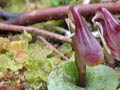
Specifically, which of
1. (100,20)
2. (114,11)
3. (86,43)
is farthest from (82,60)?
(114,11)

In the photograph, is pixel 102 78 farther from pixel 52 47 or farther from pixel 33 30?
pixel 33 30

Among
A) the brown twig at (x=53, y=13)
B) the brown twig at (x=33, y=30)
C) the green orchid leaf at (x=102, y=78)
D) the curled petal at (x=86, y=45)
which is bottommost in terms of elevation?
the green orchid leaf at (x=102, y=78)

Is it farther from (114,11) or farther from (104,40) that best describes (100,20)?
(114,11)

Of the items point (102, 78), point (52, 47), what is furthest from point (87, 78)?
point (52, 47)

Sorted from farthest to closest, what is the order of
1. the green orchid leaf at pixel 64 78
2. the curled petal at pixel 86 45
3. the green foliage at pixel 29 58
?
the green foliage at pixel 29 58 < the green orchid leaf at pixel 64 78 < the curled petal at pixel 86 45

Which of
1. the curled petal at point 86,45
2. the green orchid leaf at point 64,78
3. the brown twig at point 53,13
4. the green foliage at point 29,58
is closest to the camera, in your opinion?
the curled petal at point 86,45

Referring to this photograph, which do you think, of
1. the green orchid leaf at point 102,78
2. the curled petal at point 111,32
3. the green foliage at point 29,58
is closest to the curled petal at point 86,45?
the curled petal at point 111,32

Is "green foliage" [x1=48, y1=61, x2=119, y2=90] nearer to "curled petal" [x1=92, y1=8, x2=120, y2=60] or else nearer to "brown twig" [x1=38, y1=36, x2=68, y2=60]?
"curled petal" [x1=92, y1=8, x2=120, y2=60]

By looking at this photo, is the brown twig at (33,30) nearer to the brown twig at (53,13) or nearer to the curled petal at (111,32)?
the brown twig at (53,13)
